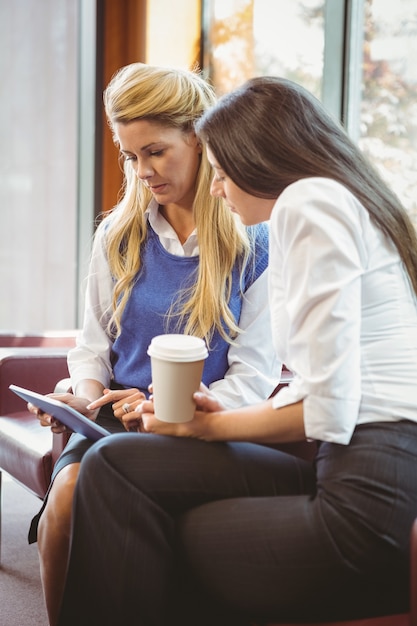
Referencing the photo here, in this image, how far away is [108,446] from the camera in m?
1.41

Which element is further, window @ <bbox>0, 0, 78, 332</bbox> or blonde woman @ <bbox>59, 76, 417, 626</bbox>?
window @ <bbox>0, 0, 78, 332</bbox>

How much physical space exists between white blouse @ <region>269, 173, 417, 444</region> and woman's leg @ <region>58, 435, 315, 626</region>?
0.15 meters

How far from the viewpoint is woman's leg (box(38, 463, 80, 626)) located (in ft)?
5.13

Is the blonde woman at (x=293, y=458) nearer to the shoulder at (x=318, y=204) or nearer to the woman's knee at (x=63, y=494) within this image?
the shoulder at (x=318, y=204)

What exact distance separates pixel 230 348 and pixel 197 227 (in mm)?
304

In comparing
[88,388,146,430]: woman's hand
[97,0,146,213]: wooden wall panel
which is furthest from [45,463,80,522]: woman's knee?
[97,0,146,213]: wooden wall panel

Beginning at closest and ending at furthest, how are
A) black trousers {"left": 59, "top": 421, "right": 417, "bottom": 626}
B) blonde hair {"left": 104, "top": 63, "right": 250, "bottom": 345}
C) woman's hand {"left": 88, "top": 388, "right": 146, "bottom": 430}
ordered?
black trousers {"left": 59, "top": 421, "right": 417, "bottom": 626} < woman's hand {"left": 88, "top": 388, "right": 146, "bottom": 430} < blonde hair {"left": 104, "top": 63, "right": 250, "bottom": 345}

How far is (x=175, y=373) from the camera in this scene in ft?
4.47

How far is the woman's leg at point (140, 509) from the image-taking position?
1.35m

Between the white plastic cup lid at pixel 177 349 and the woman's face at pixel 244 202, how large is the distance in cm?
32

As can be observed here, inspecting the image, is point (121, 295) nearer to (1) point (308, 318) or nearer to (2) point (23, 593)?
(1) point (308, 318)

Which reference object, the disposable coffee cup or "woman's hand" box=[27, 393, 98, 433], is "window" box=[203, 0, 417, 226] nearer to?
"woman's hand" box=[27, 393, 98, 433]

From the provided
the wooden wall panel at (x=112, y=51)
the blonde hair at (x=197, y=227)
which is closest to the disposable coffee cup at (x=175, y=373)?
the blonde hair at (x=197, y=227)

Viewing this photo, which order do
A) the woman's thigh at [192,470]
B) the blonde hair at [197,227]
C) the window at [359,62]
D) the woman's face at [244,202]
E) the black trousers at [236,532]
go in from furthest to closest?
the window at [359,62] → the blonde hair at [197,227] → the woman's face at [244,202] → the woman's thigh at [192,470] → the black trousers at [236,532]
